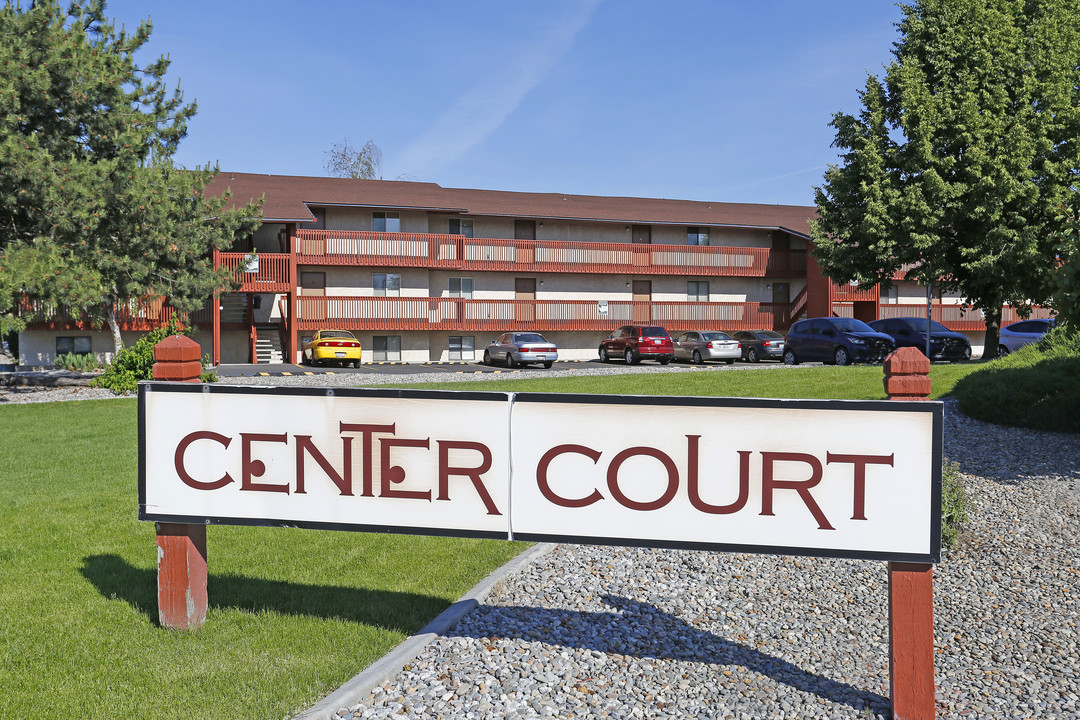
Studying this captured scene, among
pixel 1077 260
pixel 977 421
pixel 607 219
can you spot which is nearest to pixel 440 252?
pixel 607 219

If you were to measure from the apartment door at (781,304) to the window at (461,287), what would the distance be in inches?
648

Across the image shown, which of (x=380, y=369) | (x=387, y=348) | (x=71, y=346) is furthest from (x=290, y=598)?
(x=71, y=346)

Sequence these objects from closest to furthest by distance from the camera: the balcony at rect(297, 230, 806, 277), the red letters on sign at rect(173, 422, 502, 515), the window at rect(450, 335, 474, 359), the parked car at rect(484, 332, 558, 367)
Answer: the red letters on sign at rect(173, 422, 502, 515) < the parked car at rect(484, 332, 558, 367) < the balcony at rect(297, 230, 806, 277) < the window at rect(450, 335, 474, 359)

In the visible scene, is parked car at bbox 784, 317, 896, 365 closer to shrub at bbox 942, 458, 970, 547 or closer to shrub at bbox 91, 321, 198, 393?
shrub at bbox 91, 321, 198, 393

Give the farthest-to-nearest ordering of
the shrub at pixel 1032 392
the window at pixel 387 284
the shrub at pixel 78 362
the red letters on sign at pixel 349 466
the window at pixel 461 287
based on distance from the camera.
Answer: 1. the window at pixel 461 287
2. the window at pixel 387 284
3. the shrub at pixel 78 362
4. the shrub at pixel 1032 392
5. the red letters on sign at pixel 349 466

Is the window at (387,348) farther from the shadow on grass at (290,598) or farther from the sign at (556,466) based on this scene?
the sign at (556,466)

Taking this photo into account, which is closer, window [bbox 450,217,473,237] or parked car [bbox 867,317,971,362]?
parked car [bbox 867,317,971,362]

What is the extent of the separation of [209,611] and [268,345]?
3245 centimetres

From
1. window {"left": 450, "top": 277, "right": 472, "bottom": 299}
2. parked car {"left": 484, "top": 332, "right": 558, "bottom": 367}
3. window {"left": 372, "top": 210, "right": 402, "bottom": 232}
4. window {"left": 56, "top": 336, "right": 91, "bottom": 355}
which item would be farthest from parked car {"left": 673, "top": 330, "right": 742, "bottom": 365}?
window {"left": 56, "top": 336, "right": 91, "bottom": 355}

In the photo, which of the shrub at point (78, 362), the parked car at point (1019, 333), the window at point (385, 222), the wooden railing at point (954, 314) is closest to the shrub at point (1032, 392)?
the parked car at point (1019, 333)

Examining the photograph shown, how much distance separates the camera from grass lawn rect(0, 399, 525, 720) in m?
3.97

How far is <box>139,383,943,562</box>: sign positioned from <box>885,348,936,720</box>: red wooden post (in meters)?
0.11

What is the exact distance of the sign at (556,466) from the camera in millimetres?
3998

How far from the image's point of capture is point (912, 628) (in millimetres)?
3891
